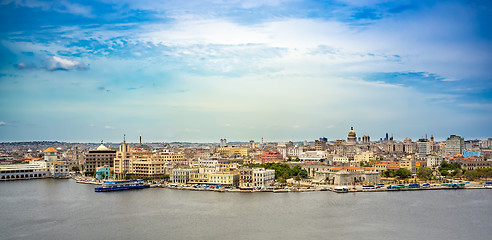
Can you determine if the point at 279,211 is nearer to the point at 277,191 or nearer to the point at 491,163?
the point at 277,191

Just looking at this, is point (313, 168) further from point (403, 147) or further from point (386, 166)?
point (403, 147)

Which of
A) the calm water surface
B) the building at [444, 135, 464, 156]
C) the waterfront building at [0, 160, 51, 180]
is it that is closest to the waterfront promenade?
the calm water surface

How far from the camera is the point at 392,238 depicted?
594 inches

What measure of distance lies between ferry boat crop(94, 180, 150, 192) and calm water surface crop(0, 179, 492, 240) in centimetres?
178

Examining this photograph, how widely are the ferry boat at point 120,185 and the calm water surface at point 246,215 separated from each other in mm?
1784

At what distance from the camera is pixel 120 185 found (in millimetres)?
29078

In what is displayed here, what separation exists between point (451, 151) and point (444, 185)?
36.2 m

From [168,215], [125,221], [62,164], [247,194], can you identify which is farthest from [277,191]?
[62,164]

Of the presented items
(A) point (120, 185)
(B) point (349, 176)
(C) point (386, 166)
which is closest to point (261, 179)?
(B) point (349, 176)

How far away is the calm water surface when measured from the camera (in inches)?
621

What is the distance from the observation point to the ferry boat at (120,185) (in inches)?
1109

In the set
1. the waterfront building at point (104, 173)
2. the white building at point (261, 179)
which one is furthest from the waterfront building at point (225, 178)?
the waterfront building at point (104, 173)

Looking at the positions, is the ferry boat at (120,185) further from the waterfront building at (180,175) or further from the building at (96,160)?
the building at (96,160)

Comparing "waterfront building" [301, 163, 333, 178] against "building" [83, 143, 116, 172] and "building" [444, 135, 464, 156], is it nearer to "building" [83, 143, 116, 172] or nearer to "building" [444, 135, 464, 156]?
"building" [83, 143, 116, 172]
